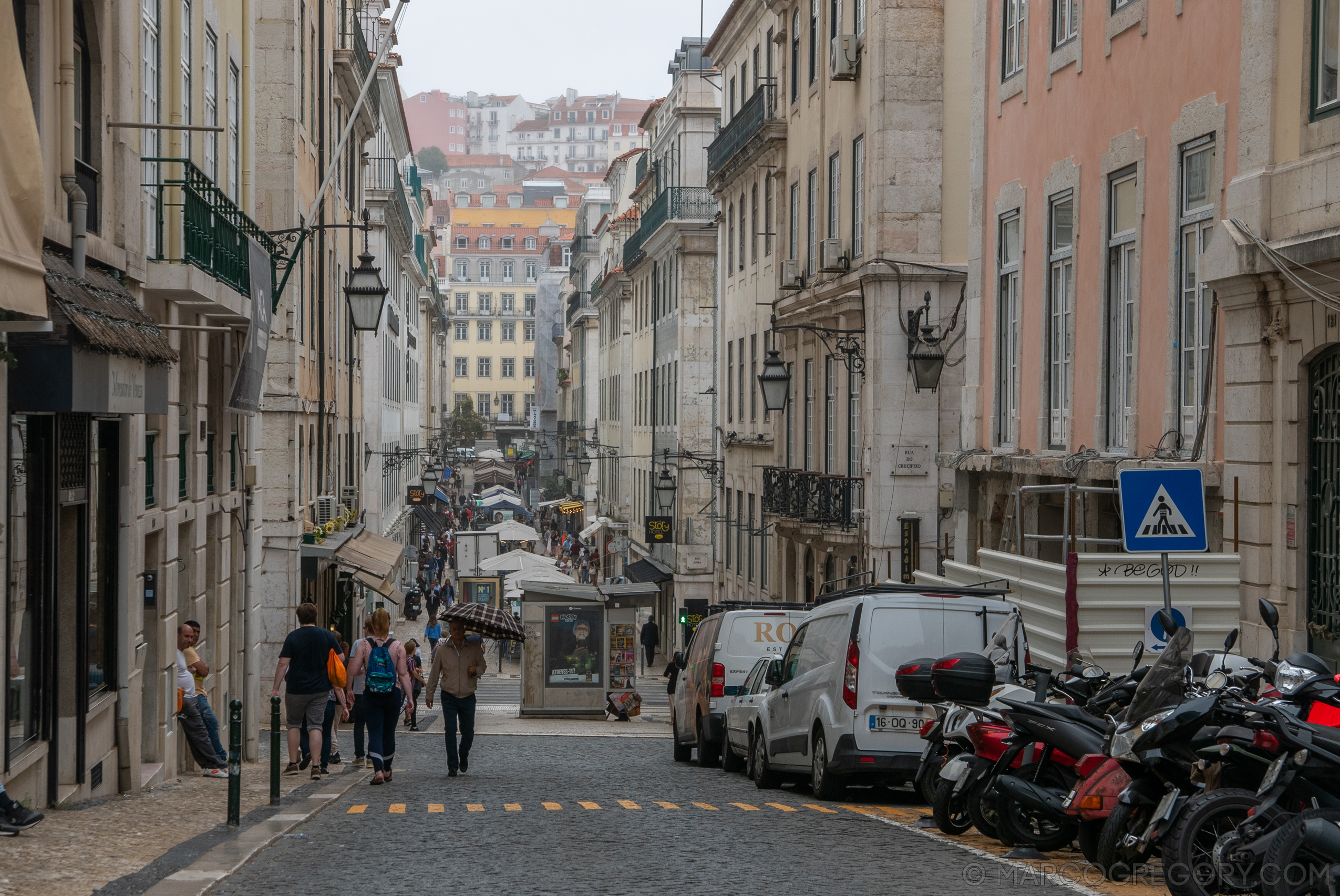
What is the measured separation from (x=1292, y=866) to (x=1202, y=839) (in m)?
0.54

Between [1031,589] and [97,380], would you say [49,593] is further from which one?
[1031,589]

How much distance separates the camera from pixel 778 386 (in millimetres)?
27906

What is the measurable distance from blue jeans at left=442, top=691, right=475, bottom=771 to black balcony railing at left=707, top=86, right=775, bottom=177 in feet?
68.6

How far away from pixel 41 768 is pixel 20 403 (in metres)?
2.89

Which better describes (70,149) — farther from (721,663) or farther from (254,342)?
(721,663)

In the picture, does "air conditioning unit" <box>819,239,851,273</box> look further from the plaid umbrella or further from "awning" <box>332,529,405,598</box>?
the plaid umbrella

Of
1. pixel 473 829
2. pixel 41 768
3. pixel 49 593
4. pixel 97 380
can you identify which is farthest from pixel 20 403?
pixel 473 829

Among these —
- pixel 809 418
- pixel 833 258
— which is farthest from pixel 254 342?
pixel 809 418

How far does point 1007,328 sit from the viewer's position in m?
21.0

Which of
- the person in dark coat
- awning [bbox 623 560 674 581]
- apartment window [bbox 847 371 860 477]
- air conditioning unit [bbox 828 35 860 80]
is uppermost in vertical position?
air conditioning unit [bbox 828 35 860 80]

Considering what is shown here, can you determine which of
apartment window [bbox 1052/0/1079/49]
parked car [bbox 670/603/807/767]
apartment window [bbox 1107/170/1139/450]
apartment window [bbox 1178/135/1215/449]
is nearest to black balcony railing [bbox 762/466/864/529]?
parked car [bbox 670/603/807/767]

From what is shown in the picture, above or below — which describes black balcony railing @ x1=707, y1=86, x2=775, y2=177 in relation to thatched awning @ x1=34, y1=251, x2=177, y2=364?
above

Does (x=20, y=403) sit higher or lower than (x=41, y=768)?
higher

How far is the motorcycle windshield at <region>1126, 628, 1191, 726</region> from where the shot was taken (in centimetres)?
822
